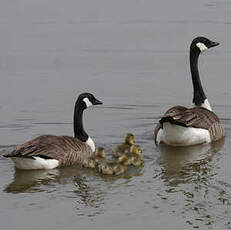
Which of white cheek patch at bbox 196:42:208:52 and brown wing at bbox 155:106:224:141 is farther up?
white cheek patch at bbox 196:42:208:52

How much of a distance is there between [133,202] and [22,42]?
8.53 m

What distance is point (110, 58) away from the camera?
14648 millimetres

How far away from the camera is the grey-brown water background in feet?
25.2

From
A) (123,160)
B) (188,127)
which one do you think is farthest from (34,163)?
(188,127)

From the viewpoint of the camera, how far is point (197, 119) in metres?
10.4

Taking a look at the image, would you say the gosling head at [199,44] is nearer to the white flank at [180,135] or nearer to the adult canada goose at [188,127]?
the adult canada goose at [188,127]

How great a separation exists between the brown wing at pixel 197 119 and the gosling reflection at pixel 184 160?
173mm

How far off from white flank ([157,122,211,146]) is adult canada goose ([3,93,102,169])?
100 cm

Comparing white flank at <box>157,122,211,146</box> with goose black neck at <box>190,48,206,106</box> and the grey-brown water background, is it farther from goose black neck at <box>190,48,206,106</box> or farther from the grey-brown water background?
goose black neck at <box>190,48,206,106</box>

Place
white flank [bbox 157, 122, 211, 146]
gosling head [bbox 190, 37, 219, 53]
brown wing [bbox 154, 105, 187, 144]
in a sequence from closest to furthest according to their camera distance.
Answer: brown wing [bbox 154, 105, 187, 144]
white flank [bbox 157, 122, 211, 146]
gosling head [bbox 190, 37, 219, 53]

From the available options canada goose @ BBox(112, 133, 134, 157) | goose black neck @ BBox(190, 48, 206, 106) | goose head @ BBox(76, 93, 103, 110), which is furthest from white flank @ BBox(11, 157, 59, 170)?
goose black neck @ BBox(190, 48, 206, 106)

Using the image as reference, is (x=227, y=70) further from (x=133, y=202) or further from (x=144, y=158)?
(x=133, y=202)

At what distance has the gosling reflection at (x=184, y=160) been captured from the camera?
887 centimetres

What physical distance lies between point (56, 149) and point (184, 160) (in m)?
1.69
